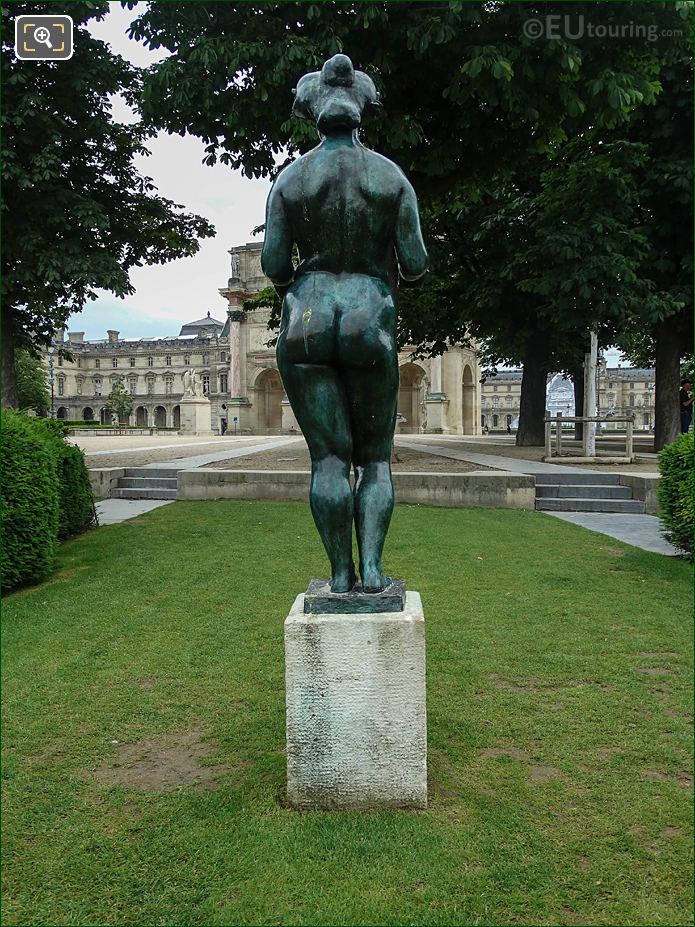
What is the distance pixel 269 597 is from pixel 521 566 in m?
2.57

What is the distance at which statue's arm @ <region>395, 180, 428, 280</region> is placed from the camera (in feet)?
8.99

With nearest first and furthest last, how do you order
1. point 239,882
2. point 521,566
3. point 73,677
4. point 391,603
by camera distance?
point 239,882
point 391,603
point 73,677
point 521,566

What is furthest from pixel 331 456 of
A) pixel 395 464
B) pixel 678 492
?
pixel 395 464

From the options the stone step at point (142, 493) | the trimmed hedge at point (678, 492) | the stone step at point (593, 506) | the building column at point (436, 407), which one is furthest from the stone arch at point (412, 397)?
the trimmed hedge at point (678, 492)

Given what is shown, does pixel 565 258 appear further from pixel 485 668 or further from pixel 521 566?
pixel 485 668

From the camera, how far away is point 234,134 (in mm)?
9734

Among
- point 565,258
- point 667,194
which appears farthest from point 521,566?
point 667,194

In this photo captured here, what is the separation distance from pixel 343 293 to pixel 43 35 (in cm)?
1156

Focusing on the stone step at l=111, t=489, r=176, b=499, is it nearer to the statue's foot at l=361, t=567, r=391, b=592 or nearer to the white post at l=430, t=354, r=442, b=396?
the statue's foot at l=361, t=567, r=391, b=592

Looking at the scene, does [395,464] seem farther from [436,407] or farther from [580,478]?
[436,407]

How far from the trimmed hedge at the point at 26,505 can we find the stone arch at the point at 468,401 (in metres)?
45.1

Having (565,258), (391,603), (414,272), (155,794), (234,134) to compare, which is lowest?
(155,794)

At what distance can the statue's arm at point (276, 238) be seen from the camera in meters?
2.77

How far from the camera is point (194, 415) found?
39938mm
